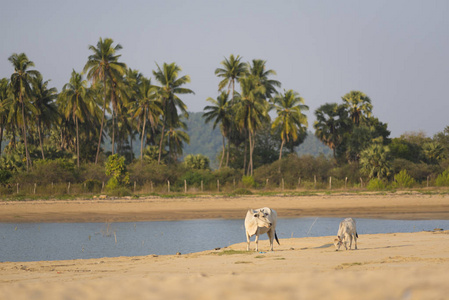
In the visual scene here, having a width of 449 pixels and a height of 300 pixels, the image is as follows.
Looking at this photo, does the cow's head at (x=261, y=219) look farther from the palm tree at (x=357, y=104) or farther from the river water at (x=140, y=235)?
the palm tree at (x=357, y=104)

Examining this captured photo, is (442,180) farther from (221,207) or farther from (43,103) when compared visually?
(43,103)

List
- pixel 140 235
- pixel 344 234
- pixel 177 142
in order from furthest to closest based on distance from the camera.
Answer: pixel 177 142 → pixel 140 235 → pixel 344 234

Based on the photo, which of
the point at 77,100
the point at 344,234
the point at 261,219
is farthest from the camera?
the point at 77,100

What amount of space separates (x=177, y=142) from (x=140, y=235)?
50.0 m

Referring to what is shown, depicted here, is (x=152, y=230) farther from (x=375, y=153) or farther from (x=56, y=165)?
(x=375, y=153)

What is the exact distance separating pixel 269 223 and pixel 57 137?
64.1m

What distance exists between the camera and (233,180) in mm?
51750

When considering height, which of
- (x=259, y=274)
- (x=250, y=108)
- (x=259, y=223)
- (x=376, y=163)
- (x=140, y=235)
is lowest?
(x=140, y=235)

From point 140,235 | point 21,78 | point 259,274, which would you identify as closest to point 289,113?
point 21,78

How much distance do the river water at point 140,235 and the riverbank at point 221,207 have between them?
2.47 meters

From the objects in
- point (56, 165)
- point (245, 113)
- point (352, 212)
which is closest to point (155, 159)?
point (245, 113)

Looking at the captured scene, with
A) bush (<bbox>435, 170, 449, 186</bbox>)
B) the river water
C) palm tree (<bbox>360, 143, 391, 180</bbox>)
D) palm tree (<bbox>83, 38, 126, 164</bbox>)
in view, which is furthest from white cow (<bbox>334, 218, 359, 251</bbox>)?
palm tree (<bbox>83, 38, 126, 164</bbox>)

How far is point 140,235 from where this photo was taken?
21.4 m

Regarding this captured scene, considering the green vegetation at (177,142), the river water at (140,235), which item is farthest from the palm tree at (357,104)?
the river water at (140,235)
